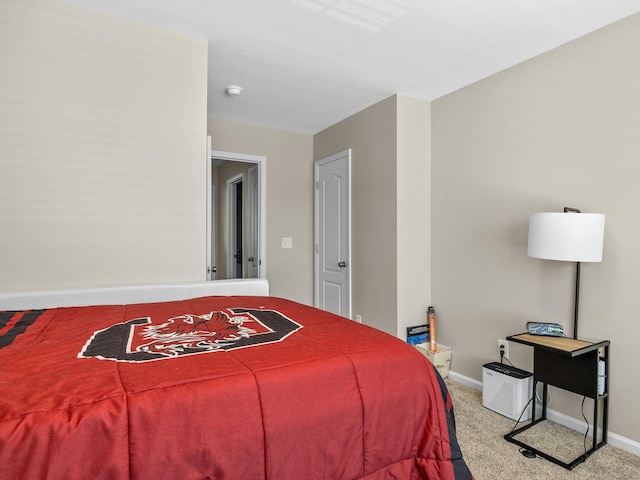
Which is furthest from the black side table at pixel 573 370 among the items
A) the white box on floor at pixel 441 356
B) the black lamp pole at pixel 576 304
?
the white box on floor at pixel 441 356

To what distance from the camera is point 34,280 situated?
6.83ft

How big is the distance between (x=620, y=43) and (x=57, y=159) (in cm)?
324

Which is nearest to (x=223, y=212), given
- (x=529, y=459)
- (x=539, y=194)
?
(x=539, y=194)

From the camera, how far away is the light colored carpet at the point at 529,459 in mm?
1975

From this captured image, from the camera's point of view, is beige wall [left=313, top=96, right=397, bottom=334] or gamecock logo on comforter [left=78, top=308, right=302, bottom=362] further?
beige wall [left=313, top=96, right=397, bottom=334]

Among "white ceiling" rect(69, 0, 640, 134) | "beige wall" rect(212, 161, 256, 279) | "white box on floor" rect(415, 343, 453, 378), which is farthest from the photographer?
"beige wall" rect(212, 161, 256, 279)

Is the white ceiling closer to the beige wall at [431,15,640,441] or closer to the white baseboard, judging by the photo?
the beige wall at [431,15,640,441]

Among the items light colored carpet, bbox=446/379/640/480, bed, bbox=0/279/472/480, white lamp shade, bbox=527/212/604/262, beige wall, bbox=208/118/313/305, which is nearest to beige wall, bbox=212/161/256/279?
beige wall, bbox=208/118/313/305

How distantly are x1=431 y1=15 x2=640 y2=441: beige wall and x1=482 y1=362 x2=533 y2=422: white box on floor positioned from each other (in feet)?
0.55

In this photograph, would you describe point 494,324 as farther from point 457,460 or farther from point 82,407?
point 82,407

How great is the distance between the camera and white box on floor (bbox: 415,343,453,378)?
3238 mm

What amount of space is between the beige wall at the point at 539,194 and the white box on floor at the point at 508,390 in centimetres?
17

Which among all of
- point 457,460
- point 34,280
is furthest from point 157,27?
point 457,460

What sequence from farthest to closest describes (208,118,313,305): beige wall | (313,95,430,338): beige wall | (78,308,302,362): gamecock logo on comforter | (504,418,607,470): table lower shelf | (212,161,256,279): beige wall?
1. (212,161,256,279): beige wall
2. (208,118,313,305): beige wall
3. (313,95,430,338): beige wall
4. (504,418,607,470): table lower shelf
5. (78,308,302,362): gamecock logo on comforter
